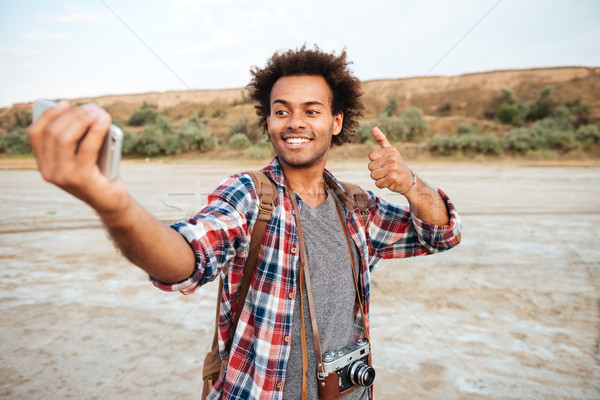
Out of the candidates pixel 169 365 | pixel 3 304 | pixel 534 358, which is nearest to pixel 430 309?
pixel 534 358

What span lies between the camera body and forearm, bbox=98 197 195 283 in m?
0.69

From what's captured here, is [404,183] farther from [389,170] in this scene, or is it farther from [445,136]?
Result: [445,136]

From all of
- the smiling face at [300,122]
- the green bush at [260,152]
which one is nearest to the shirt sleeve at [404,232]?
the smiling face at [300,122]

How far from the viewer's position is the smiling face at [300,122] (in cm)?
193

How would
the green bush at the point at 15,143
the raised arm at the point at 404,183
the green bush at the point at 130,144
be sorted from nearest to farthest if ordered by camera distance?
the raised arm at the point at 404,183, the green bush at the point at 130,144, the green bush at the point at 15,143

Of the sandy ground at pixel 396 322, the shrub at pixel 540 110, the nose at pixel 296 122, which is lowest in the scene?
the sandy ground at pixel 396 322

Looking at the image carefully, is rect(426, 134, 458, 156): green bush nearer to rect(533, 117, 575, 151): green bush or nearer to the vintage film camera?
rect(533, 117, 575, 151): green bush

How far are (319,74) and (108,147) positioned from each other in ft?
5.20

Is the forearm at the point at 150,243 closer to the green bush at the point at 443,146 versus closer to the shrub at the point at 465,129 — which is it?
the green bush at the point at 443,146

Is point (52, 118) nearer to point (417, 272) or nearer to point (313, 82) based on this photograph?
point (313, 82)

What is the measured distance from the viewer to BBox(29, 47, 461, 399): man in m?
0.88

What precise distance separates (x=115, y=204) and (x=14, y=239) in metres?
7.77

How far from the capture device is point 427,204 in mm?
1885

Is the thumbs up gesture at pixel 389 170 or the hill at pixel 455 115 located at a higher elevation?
the hill at pixel 455 115
